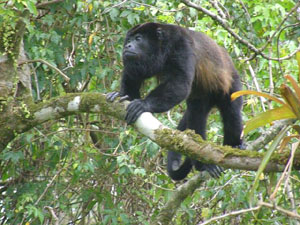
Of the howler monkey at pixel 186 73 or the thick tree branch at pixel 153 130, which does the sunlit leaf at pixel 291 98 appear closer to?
the thick tree branch at pixel 153 130

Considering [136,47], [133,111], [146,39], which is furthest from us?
[146,39]

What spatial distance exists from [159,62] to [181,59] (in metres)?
0.28

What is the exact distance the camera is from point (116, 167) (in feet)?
14.5

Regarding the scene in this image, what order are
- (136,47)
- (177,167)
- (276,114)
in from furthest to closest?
1. (177,167)
2. (136,47)
3. (276,114)

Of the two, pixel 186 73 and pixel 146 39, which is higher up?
pixel 146 39

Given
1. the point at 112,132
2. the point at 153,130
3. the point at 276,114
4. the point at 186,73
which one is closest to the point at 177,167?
the point at 112,132

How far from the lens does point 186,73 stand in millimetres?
3727

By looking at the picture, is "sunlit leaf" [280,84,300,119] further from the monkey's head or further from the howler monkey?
the monkey's head

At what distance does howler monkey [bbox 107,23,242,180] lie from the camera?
3770 millimetres

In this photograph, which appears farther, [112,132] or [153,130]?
[112,132]

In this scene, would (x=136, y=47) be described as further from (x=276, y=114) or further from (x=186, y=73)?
(x=276, y=114)

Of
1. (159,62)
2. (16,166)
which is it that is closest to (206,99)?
(159,62)

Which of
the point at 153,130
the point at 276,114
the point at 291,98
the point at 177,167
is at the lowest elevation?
the point at 177,167

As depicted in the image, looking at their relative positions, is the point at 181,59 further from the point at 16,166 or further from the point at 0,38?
the point at 16,166
